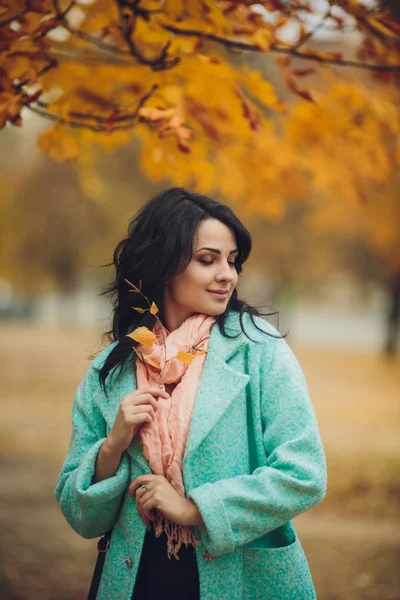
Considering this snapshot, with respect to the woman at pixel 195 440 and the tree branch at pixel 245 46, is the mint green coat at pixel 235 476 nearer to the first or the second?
the woman at pixel 195 440

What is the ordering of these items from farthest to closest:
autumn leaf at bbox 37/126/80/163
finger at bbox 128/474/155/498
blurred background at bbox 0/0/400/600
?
1. blurred background at bbox 0/0/400/600
2. autumn leaf at bbox 37/126/80/163
3. finger at bbox 128/474/155/498

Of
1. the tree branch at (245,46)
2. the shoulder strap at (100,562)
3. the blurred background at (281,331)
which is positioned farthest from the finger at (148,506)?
the tree branch at (245,46)

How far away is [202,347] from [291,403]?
355 mm

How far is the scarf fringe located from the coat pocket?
0.61 feet

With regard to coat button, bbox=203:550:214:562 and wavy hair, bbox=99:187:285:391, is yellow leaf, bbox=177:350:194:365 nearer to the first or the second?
wavy hair, bbox=99:187:285:391

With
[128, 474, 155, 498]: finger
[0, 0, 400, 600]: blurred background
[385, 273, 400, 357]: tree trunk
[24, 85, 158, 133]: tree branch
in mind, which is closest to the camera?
[128, 474, 155, 498]: finger

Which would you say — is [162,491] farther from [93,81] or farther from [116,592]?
[93,81]

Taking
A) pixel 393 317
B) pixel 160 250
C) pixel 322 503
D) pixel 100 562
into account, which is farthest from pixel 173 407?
pixel 393 317

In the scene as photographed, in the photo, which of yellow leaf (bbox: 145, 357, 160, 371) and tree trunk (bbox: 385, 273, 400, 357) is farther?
tree trunk (bbox: 385, 273, 400, 357)

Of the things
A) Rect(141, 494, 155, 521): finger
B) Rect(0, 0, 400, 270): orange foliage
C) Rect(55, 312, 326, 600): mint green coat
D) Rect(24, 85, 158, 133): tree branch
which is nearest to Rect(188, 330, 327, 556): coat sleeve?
Rect(55, 312, 326, 600): mint green coat

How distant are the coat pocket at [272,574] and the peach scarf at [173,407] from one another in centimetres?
21

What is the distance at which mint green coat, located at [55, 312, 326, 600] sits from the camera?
1.83m

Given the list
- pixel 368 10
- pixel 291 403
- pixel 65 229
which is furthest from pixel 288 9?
pixel 65 229

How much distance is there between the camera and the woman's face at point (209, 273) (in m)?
2.07
